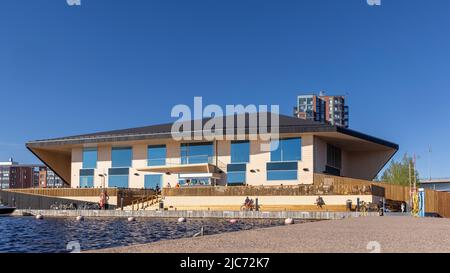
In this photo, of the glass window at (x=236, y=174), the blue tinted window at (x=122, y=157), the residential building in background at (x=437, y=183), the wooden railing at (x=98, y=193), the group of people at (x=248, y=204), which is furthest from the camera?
the residential building in background at (x=437, y=183)

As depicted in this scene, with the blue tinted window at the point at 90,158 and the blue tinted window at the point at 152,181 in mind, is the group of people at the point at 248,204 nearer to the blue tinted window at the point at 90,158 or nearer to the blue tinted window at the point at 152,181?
the blue tinted window at the point at 152,181

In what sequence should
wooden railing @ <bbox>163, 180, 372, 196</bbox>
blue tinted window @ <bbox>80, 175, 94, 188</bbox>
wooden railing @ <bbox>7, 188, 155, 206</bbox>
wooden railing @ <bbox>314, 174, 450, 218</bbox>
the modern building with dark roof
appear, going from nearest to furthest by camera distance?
1. wooden railing @ <bbox>314, 174, 450, 218</bbox>
2. wooden railing @ <bbox>163, 180, 372, 196</bbox>
3. the modern building with dark roof
4. wooden railing @ <bbox>7, 188, 155, 206</bbox>
5. blue tinted window @ <bbox>80, 175, 94, 188</bbox>

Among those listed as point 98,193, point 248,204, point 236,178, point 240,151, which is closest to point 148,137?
point 98,193

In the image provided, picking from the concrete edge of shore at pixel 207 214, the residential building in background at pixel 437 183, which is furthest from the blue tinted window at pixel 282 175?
the residential building in background at pixel 437 183

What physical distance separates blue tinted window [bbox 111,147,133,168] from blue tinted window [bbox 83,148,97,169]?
97.7 inches

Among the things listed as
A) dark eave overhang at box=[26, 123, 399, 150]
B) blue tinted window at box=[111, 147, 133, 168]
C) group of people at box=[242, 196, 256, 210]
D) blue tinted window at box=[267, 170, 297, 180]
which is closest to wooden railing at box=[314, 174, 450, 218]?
blue tinted window at box=[267, 170, 297, 180]

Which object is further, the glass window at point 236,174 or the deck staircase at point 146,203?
the glass window at point 236,174

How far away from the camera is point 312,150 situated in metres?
47.8

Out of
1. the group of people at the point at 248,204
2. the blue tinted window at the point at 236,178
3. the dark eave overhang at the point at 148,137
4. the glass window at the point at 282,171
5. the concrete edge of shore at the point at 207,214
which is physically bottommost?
the concrete edge of shore at the point at 207,214

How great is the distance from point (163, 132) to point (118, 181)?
903 centimetres

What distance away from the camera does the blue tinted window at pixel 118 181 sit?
5666cm

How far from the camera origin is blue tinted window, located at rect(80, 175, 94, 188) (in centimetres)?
5831

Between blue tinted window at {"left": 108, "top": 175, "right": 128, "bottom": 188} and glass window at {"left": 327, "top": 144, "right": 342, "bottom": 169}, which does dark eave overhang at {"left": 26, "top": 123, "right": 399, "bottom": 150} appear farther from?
blue tinted window at {"left": 108, "top": 175, "right": 128, "bottom": 188}
